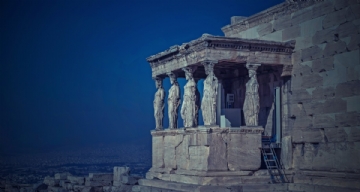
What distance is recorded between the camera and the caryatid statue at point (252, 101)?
14.8 metres

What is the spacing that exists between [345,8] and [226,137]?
4.10m

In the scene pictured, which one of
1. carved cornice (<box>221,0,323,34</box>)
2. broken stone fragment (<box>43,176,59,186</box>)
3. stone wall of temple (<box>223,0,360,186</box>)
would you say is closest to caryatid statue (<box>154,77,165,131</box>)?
carved cornice (<box>221,0,323,34</box>)

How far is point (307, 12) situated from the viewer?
14.8 meters

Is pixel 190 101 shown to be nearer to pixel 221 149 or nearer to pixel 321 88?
pixel 221 149

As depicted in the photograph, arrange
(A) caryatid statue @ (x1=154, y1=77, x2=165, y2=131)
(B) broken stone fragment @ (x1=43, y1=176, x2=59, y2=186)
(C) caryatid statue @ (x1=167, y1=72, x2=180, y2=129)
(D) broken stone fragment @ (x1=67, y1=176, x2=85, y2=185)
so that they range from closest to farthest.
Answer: (C) caryatid statue @ (x1=167, y1=72, x2=180, y2=129) < (A) caryatid statue @ (x1=154, y1=77, x2=165, y2=131) < (D) broken stone fragment @ (x1=67, y1=176, x2=85, y2=185) < (B) broken stone fragment @ (x1=43, y1=176, x2=59, y2=186)

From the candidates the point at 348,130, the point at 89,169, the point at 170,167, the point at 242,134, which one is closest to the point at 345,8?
the point at 348,130

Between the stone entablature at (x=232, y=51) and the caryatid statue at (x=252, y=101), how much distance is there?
27cm

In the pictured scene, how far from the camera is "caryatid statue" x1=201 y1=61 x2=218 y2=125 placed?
47.5 ft

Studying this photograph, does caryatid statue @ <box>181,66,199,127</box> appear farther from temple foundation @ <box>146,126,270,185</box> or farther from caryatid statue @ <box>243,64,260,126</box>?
caryatid statue @ <box>243,64,260,126</box>

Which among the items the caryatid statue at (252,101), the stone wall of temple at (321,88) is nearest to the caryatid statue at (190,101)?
the caryatid statue at (252,101)

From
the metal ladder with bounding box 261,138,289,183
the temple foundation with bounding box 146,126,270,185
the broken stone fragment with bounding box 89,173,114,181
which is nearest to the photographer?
the temple foundation with bounding box 146,126,270,185

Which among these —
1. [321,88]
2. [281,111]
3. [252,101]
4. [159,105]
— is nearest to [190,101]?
[252,101]

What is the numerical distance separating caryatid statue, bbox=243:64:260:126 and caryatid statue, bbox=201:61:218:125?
916 millimetres

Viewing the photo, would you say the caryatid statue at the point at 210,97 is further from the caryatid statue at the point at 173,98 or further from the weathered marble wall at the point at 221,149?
the caryatid statue at the point at 173,98
